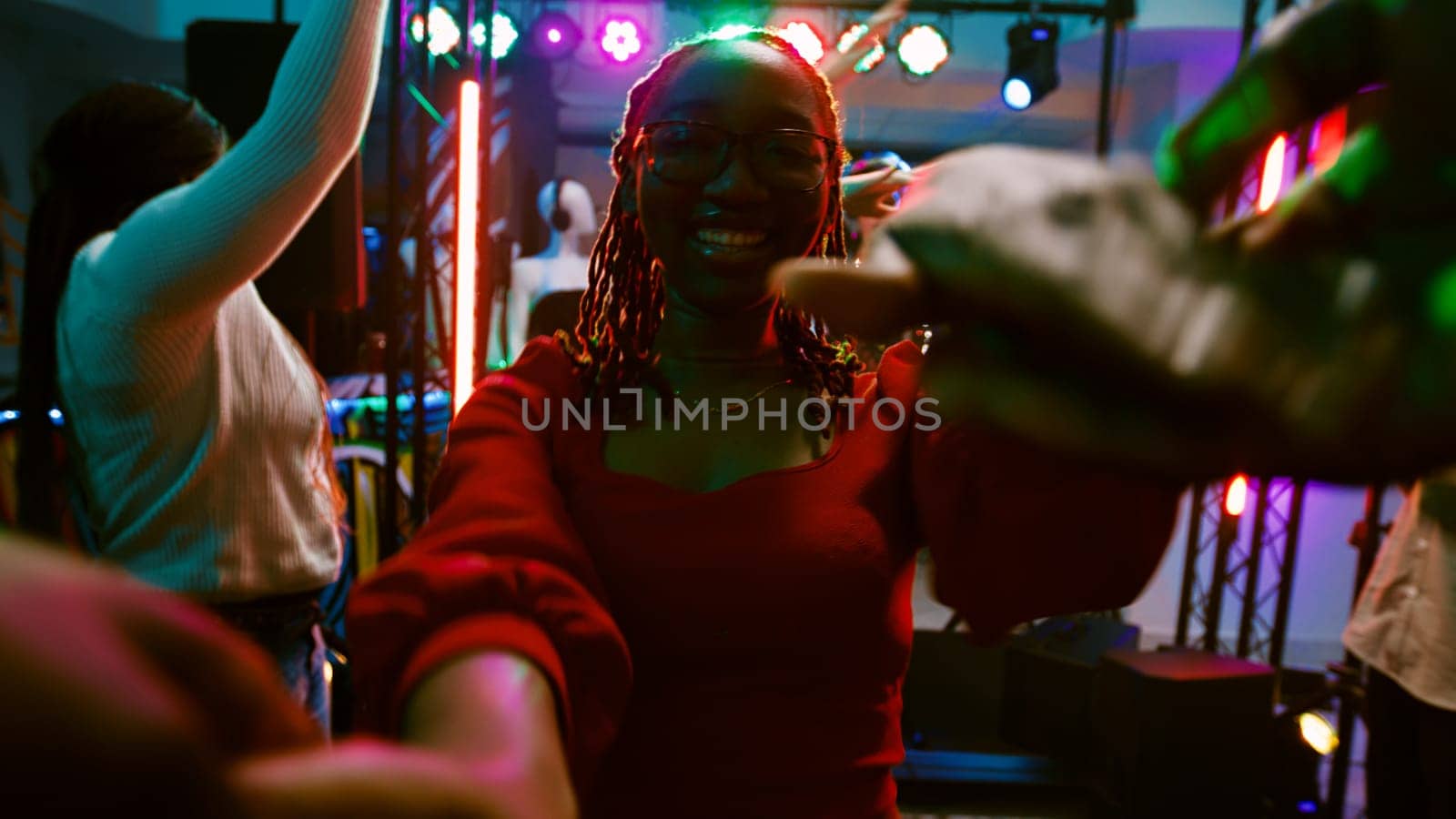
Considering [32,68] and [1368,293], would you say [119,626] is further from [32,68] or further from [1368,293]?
[32,68]

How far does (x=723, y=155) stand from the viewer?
791 mm

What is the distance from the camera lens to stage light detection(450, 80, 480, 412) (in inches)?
98.0


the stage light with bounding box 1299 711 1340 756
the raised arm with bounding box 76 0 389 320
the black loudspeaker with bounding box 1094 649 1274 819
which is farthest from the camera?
the stage light with bounding box 1299 711 1340 756

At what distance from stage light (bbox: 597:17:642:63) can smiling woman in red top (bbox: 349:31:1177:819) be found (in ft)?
19.7

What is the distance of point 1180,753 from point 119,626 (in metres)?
3.13

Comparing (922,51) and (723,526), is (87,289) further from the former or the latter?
(922,51)

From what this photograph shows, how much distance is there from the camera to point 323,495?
139cm

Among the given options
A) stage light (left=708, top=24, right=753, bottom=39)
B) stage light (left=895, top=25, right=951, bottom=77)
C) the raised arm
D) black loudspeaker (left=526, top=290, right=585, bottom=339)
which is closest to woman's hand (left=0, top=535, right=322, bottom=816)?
stage light (left=708, top=24, right=753, bottom=39)

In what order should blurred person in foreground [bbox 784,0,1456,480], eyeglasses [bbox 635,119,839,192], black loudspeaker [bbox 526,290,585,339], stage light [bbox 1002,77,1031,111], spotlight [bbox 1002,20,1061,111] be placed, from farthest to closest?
stage light [bbox 1002,77,1031,111], spotlight [bbox 1002,20,1061,111], black loudspeaker [bbox 526,290,585,339], eyeglasses [bbox 635,119,839,192], blurred person in foreground [bbox 784,0,1456,480]

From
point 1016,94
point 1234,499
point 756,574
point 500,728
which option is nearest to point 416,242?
point 756,574

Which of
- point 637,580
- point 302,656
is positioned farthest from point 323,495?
point 637,580

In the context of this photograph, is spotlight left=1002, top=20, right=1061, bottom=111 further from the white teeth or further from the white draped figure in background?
the white teeth

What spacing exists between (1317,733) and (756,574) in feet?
11.2

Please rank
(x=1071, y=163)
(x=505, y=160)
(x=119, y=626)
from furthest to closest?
(x=505, y=160), (x=1071, y=163), (x=119, y=626)
